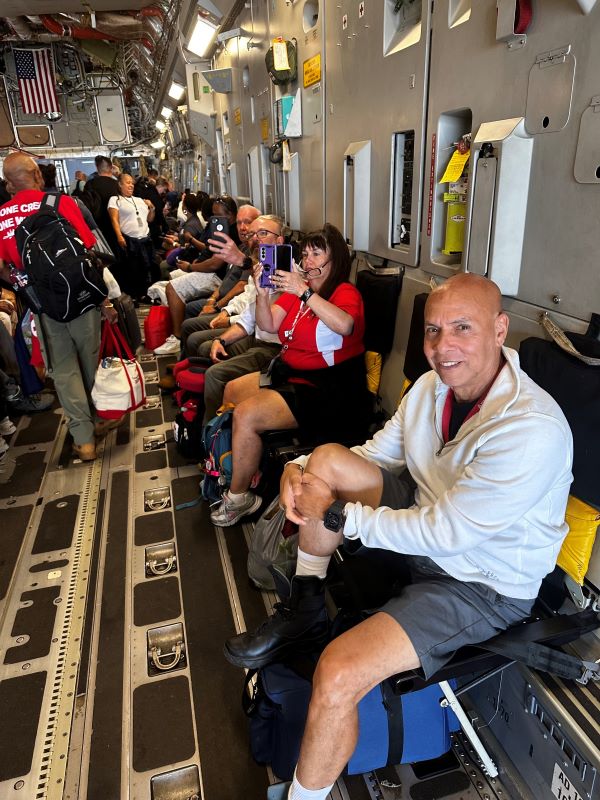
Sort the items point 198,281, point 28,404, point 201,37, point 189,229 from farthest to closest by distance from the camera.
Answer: point 189,229 → point 201,37 → point 198,281 → point 28,404

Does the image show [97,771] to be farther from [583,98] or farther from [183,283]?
[183,283]

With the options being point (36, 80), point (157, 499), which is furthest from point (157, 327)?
point (36, 80)

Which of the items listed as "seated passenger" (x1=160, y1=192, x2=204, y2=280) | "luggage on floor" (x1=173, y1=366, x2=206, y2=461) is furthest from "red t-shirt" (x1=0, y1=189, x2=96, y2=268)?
"seated passenger" (x1=160, y1=192, x2=204, y2=280)

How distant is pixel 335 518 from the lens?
1.64m

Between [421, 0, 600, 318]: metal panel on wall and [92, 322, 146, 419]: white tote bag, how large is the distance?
2.49 meters

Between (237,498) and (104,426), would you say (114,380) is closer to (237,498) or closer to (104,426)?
(104,426)

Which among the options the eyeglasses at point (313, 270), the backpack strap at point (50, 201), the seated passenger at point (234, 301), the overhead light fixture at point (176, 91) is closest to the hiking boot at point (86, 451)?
the seated passenger at point (234, 301)

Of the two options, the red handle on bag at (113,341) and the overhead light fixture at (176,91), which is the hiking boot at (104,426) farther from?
the overhead light fixture at (176,91)

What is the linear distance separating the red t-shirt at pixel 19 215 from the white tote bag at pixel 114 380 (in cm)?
64

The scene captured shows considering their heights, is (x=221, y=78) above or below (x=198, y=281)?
above

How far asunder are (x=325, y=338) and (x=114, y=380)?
1.60 metres

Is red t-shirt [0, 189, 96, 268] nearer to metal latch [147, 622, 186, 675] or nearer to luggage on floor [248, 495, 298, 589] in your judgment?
luggage on floor [248, 495, 298, 589]

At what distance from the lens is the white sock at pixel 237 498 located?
2934 millimetres

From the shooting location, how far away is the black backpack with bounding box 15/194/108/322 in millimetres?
3125
